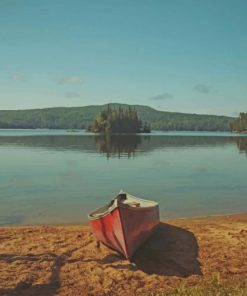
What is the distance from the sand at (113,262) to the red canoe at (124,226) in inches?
A: 14.2

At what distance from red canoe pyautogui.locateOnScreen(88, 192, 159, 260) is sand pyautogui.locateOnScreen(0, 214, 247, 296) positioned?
1.18 ft

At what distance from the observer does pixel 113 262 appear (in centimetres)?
1134

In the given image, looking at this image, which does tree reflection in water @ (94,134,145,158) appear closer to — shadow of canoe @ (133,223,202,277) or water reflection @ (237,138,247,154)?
water reflection @ (237,138,247,154)

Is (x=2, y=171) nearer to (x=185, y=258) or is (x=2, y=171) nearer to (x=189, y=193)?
(x=189, y=193)

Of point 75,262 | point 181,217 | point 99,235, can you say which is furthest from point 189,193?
point 75,262

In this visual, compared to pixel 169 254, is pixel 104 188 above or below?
above

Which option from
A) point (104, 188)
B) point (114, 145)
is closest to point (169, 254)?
point (104, 188)

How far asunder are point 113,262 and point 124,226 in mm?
1177

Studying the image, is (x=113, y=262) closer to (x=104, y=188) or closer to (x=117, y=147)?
(x=104, y=188)

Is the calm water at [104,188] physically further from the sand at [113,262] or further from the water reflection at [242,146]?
the water reflection at [242,146]

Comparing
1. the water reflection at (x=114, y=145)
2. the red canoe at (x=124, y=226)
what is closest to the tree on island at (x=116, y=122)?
the water reflection at (x=114, y=145)

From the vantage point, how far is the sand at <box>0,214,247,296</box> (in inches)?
371

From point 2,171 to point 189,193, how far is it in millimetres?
18088

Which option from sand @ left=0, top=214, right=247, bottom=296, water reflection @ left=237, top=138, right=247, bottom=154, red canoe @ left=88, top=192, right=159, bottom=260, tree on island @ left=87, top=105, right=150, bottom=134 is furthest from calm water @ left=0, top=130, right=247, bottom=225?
tree on island @ left=87, top=105, right=150, bottom=134
